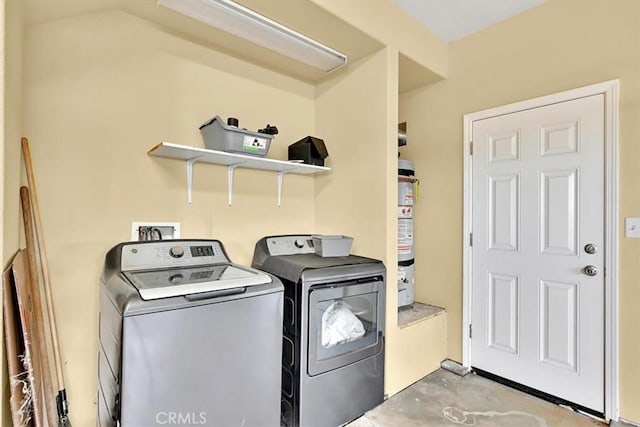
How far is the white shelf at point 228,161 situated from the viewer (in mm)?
1798

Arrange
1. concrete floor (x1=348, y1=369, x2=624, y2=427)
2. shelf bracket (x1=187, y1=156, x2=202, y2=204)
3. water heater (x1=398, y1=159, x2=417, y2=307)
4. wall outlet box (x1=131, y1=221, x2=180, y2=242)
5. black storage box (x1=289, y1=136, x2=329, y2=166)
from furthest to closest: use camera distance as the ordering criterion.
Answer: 1. water heater (x1=398, y1=159, x2=417, y2=307)
2. black storage box (x1=289, y1=136, x2=329, y2=166)
3. shelf bracket (x1=187, y1=156, x2=202, y2=204)
4. concrete floor (x1=348, y1=369, x2=624, y2=427)
5. wall outlet box (x1=131, y1=221, x2=180, y2=242)

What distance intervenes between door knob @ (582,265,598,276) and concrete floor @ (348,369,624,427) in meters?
0.87

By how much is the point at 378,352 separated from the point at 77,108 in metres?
2.19

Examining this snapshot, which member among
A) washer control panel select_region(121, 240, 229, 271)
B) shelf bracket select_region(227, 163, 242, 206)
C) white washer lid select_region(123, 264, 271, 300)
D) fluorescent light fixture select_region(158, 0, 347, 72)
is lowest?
white washer lid select_region(123, 264, 271, 300)

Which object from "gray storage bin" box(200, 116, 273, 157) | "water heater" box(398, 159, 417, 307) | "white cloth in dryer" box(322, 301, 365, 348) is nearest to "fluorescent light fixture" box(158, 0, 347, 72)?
"gray storage bin" box(200, 116, 273, 157)

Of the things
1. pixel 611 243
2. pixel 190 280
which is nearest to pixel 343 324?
pixel 190 280

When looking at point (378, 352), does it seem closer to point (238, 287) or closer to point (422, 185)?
point (238, 287)

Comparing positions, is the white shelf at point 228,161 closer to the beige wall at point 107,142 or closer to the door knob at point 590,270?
the beige wall at point 107,142

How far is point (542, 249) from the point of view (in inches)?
88.9

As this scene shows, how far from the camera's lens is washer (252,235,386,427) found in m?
1.79

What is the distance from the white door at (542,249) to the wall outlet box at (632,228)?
4.9 inches

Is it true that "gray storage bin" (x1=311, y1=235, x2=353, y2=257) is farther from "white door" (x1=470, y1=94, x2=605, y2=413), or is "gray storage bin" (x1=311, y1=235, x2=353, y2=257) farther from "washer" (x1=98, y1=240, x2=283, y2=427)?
"white door" (x1=470, y1=94, x2=605, y2=413)

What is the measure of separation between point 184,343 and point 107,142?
3.89ft

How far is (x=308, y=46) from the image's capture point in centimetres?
212
